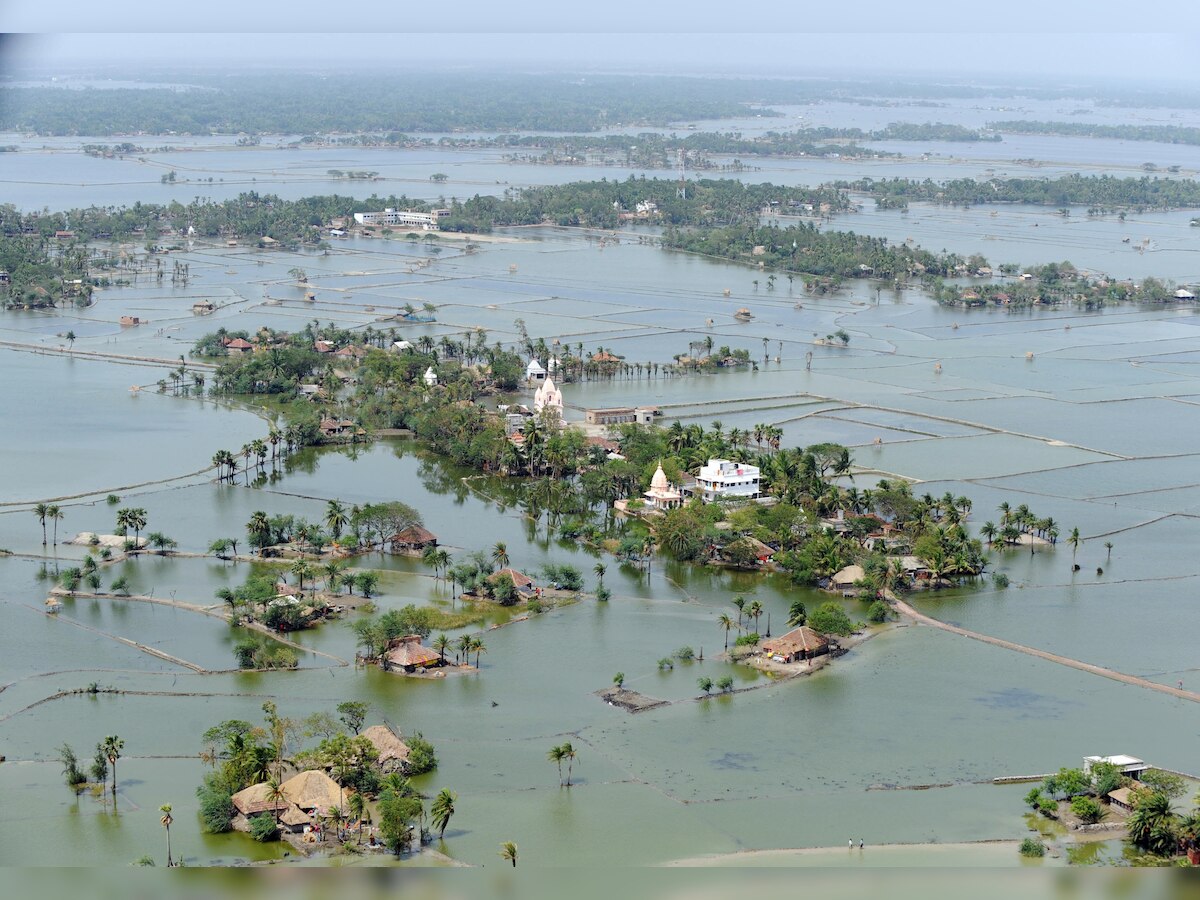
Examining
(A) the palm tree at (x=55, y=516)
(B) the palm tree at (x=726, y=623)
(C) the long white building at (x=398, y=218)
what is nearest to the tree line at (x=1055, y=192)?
(C) the long white building at (x=398, y=218)

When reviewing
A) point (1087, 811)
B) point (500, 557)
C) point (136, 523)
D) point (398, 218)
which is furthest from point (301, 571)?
point (398, 218)

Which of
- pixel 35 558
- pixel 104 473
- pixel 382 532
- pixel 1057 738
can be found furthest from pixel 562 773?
pixel 104 473

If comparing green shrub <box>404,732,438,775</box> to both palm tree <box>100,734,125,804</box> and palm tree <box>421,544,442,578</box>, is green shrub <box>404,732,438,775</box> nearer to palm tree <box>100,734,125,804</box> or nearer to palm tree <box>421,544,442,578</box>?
palm tree <box>100,734,125,804</box>

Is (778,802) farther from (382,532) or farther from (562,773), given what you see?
(382,532)

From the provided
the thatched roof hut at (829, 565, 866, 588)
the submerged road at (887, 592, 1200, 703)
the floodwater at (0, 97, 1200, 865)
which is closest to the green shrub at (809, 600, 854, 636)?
the floodwater at (0, 97, 1200, 865)

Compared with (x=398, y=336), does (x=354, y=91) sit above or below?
above

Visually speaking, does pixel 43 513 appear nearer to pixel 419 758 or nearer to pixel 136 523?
pixel 136 523
